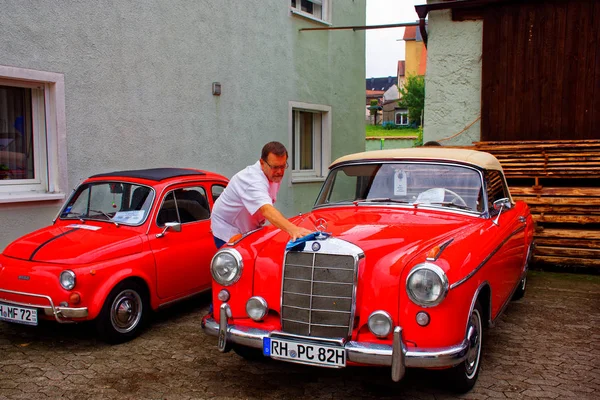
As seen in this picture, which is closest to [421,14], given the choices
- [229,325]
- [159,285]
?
[159,285]

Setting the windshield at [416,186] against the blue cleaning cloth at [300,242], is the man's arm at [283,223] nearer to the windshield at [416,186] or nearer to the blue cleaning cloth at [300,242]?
the blue cleaning cloth at [300,242]

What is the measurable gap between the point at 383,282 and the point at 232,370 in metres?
1.54

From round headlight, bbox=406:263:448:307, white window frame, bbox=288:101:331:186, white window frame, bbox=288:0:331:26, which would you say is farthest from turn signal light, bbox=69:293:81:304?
white window frame, bbox=288:0:331:26

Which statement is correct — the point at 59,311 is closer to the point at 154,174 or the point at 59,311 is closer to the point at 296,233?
the point at 154,174

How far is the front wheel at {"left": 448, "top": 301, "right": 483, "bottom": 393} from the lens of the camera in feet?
11.7

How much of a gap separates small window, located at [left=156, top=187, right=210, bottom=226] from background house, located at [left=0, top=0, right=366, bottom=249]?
2.26m

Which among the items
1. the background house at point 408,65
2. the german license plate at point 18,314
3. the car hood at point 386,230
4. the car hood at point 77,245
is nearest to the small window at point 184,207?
the car hood at point 77,245

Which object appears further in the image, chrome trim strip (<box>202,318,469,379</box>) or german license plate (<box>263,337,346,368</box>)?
german license plate (<box>263,337,346,368</box>)

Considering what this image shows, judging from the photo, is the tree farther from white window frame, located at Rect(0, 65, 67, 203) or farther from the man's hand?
the man's hand

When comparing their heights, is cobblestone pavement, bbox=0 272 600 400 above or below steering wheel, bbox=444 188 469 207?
below

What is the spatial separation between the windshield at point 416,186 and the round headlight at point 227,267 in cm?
142

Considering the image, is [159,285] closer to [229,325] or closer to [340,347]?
[229,325]

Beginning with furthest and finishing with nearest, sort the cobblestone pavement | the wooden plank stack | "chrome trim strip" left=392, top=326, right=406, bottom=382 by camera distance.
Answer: the wooden plank stack
the cobblestone pavement
"chrome trim strip" left=392, top=326, right=406, bottom=382

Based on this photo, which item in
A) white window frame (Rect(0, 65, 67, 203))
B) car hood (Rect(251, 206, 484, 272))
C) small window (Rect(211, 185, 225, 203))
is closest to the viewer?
car hood (Rect(251, 206, 484, 272))
